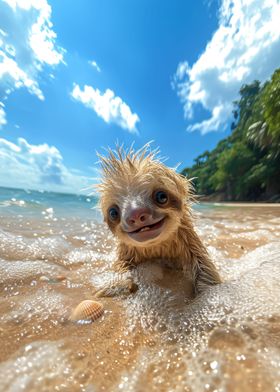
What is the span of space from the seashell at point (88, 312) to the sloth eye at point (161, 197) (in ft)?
3.65

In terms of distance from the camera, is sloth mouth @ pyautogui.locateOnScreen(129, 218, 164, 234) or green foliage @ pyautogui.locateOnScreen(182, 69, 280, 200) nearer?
sloth mouth @ pyautogui.locateOnScreen(129, 218, 164, 234)

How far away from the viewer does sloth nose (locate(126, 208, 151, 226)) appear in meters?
2.12

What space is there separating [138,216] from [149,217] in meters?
0.12

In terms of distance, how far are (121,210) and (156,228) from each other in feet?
1.38

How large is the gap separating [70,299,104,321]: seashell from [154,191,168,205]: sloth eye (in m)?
1.11

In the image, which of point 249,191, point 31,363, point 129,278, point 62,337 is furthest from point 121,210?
point 249,191

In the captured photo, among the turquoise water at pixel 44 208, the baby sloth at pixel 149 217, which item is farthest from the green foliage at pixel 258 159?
the baby sloth at pixel 149 217

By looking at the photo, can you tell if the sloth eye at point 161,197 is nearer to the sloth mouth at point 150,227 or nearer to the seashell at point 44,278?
the sloth mouth at point 150,227

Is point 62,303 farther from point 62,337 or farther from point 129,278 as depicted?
point 129,278

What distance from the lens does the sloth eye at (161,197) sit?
2.37 meters

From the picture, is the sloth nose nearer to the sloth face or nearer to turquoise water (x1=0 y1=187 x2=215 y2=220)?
the sloth face

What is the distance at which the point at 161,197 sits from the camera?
7.84 feet

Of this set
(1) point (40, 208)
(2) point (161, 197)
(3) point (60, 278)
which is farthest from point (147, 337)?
(1) point (40, 208)

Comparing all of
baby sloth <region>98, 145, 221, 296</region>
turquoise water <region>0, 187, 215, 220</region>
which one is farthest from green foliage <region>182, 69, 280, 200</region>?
baby sloth <region>98, 145, 221, 296</region>
